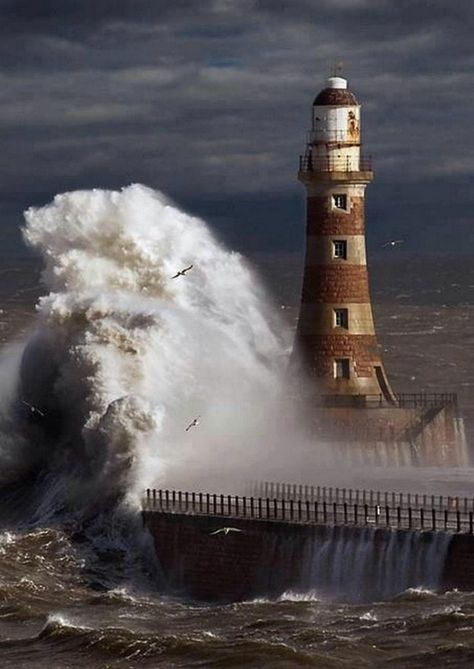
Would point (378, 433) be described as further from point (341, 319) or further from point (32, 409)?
point (32, 409)

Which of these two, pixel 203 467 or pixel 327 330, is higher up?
pixel 327 330

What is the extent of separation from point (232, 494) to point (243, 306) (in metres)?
10.2

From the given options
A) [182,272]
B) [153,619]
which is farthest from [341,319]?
[153,619]

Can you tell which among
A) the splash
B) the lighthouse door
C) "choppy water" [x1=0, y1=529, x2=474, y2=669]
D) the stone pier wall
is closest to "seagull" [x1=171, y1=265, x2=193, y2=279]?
the splash

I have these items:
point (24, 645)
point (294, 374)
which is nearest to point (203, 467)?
point (294, 374)

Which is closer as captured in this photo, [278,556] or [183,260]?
[278,556]

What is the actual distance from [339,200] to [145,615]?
13.5m

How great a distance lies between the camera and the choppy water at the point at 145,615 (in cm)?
2723

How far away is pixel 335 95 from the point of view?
4153 cm

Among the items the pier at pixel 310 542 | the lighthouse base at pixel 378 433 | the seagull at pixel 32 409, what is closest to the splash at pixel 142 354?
the seagull at pixel 32 409

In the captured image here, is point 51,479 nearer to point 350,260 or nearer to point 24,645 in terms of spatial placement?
point 350,260

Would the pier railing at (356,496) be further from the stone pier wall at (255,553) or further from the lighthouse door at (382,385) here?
the lighthouse door at (382,385)

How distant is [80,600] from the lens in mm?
31734

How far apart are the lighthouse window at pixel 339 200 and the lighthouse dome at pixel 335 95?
6.37 ft
